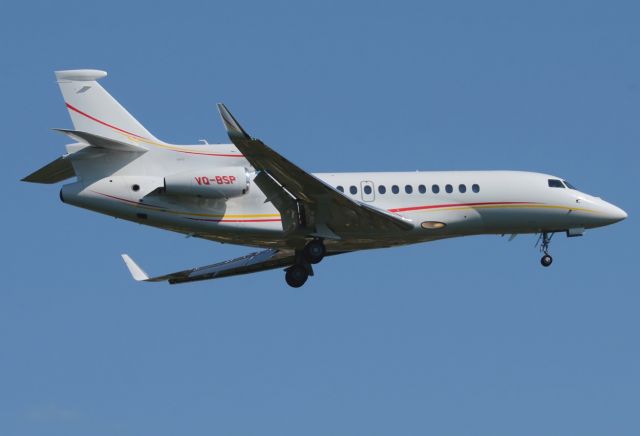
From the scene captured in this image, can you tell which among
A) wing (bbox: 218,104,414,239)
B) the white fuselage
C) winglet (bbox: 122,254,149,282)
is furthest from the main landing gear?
winglet (bbox: 122,254,149,282)

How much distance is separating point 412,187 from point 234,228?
16.9ft

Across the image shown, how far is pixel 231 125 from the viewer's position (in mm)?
29750

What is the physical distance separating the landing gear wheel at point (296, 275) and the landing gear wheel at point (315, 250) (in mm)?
498

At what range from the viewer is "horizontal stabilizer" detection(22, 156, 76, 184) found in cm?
3378

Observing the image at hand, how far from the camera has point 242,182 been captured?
34.2 metres

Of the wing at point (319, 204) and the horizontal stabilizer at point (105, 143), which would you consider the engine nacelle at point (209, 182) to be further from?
the horizontal stabilizer at point (105, 143)

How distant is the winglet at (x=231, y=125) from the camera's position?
29406 millimetres

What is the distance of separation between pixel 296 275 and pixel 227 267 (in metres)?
3.47

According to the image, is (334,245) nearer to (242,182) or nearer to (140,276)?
(242,182)

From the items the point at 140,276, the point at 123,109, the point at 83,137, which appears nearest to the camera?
the point at 83,137

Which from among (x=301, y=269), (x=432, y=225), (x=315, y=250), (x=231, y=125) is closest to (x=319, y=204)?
(x=315, y=250)

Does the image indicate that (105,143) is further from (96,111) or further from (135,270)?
(135,270)

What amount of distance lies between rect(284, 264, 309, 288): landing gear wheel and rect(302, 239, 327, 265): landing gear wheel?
0.50 m

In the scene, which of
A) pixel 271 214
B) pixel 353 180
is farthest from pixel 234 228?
pixel 353 180
